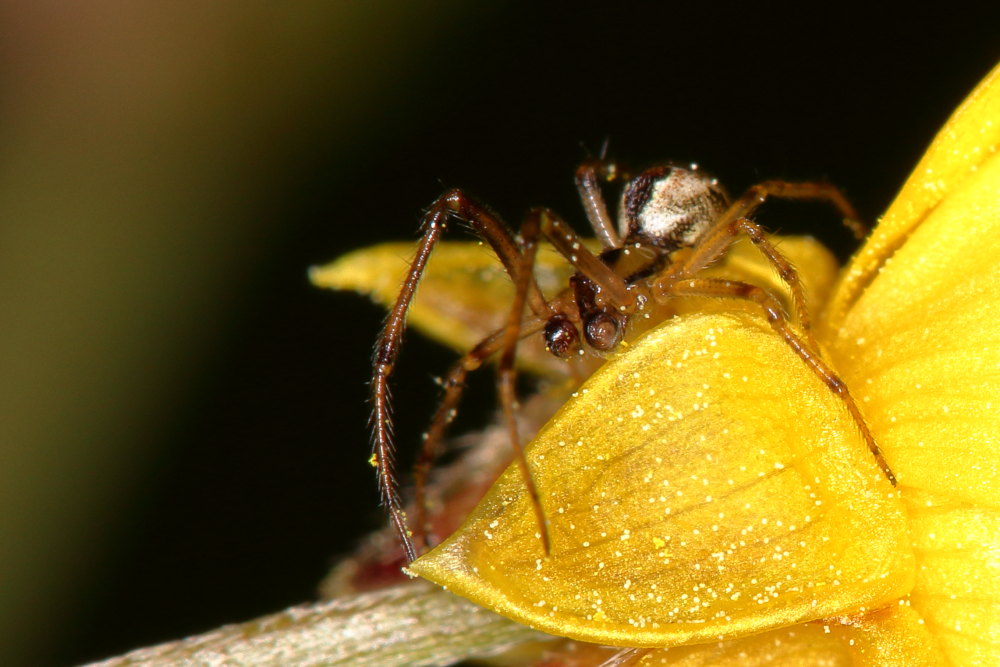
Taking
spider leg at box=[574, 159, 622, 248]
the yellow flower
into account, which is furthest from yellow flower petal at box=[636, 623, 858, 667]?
spider leg at box=[574, 159, 622, 248]

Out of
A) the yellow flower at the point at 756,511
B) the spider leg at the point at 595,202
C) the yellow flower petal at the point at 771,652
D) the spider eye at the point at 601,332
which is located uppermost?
the spider leg at the point at 595,202

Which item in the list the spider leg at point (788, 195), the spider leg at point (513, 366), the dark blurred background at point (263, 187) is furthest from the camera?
the dark blurred background at point (263, 187)

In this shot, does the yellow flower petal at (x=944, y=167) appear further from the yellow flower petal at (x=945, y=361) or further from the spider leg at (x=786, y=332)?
the spider leg at (x=786, y=332)

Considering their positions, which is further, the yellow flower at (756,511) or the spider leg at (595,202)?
the spider leg at (595,202)

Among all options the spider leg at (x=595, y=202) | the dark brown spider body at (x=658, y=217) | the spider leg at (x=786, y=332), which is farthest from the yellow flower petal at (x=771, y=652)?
the spider leg at (x=595, y=202)

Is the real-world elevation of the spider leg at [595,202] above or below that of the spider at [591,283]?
above

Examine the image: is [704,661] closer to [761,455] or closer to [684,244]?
[761,455]

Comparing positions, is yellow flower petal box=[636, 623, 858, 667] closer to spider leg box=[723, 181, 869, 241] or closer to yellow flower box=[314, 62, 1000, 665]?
yellow flower box=[314, 62, 1000, 665]
